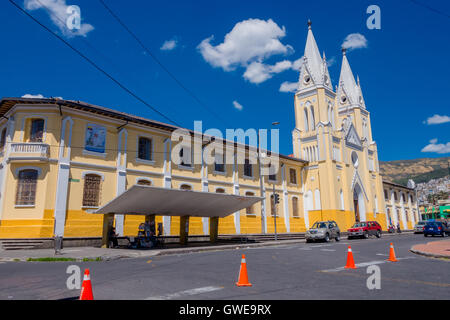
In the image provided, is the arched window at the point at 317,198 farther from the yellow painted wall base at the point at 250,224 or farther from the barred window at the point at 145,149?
the barred window at the point at 145,149

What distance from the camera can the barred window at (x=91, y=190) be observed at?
22.0m

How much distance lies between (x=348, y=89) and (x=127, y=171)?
40300mm

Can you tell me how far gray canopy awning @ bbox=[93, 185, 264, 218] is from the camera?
56.0ft

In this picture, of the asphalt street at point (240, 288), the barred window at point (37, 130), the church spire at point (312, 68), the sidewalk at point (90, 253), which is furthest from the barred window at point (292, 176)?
the asphalt street at point (240, 288)

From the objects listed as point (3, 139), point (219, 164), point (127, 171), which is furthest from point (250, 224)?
point (3, 139)

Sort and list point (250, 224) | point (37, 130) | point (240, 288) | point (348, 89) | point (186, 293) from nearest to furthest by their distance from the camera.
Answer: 1. point (186, 293)
2. point (240, 288)
3. point (37, 130)
4. point (250, 224)
5. point (348, 89)

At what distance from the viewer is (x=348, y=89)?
2076 inches

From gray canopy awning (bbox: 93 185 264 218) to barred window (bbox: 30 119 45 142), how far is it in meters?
7.12

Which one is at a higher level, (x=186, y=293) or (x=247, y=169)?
(x=247, y=169)

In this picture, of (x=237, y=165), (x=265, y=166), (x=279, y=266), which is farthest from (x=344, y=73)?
(x=279, y=266)

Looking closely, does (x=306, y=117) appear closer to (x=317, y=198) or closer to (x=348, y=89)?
(x=317, y=198)

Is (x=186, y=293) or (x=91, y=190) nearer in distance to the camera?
(x=186, y=293)
